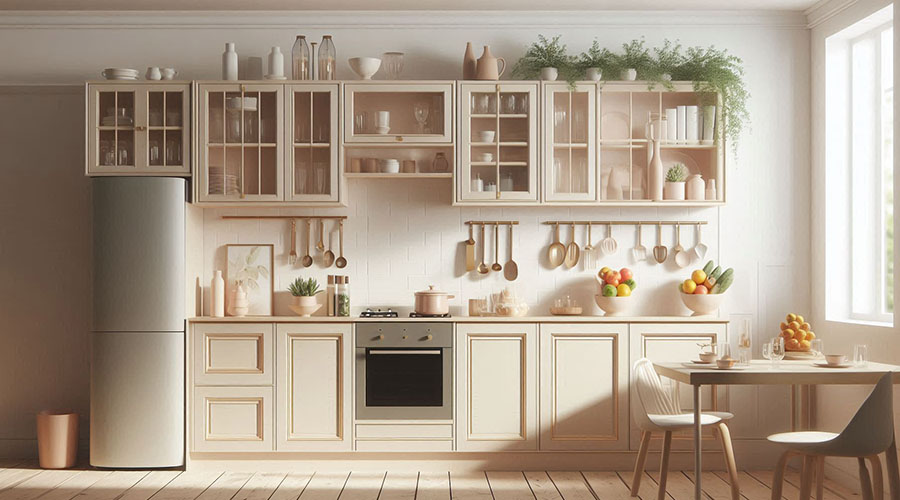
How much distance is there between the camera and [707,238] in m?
5.48

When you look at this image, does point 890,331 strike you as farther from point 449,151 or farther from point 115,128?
point 115,128

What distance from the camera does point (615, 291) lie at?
5.23 m

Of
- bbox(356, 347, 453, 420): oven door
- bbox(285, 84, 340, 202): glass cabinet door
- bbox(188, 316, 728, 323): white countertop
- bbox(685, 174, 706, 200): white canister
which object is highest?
bbox(285, 84, 340, 202): glass cabinet door

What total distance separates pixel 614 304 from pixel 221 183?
243cm

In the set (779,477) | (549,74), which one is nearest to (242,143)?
(549,74)

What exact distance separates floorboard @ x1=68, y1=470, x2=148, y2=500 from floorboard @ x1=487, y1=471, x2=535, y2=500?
76.8 inches

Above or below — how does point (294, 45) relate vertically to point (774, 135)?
above

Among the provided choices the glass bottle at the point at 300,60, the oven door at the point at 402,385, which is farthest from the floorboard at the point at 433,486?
the glass bottle at the point at 300,60

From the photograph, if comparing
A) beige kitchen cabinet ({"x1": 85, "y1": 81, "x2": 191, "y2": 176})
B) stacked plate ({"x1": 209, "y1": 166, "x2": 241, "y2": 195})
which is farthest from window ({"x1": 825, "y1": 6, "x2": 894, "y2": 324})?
beige kitchen cabinet ({"x1": 85, "y1": 81, "x2": 191, "y2": 176})

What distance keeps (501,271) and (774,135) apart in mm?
1904

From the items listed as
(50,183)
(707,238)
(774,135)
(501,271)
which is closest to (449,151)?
(501,271)

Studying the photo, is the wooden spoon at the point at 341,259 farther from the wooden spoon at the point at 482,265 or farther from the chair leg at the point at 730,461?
the chair leg at the point at 730,461

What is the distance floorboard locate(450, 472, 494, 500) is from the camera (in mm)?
4520

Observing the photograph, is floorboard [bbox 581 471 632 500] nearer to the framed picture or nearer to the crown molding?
the framed picture
